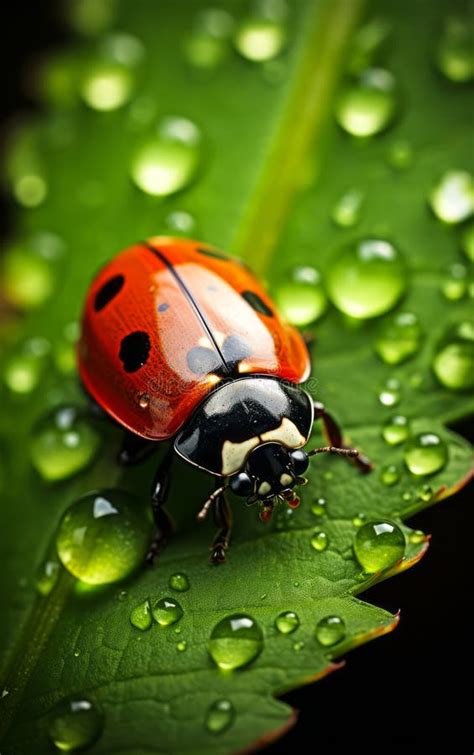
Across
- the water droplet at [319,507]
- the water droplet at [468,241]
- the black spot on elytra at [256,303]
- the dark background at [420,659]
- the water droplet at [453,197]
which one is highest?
the water droplet at [453,197]

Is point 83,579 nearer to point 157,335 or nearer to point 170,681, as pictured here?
point 170,681

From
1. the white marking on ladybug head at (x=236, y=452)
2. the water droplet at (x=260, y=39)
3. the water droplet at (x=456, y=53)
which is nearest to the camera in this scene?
the white marking on ladybug head at (x=236, y=452)

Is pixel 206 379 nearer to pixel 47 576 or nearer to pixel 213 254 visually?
pixel 213 254

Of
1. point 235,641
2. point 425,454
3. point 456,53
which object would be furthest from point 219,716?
point 456,53

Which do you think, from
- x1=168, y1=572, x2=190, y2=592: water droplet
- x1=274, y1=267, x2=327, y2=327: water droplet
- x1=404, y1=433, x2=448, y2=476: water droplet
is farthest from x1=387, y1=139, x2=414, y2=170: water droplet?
x1=168, y1=572, x2=190, y2=592: water droplet

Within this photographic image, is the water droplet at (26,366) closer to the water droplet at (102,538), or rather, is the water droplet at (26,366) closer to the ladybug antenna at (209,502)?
the water droplet at (102,538)

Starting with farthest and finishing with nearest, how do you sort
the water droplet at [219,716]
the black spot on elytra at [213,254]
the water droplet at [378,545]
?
1. the black spot on elytra at [213,254]
2. the water droplet at [378,545]
3. the water droplet at [219,716]

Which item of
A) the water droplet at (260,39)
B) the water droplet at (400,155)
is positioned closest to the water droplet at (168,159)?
the water droplet at (260,39)
